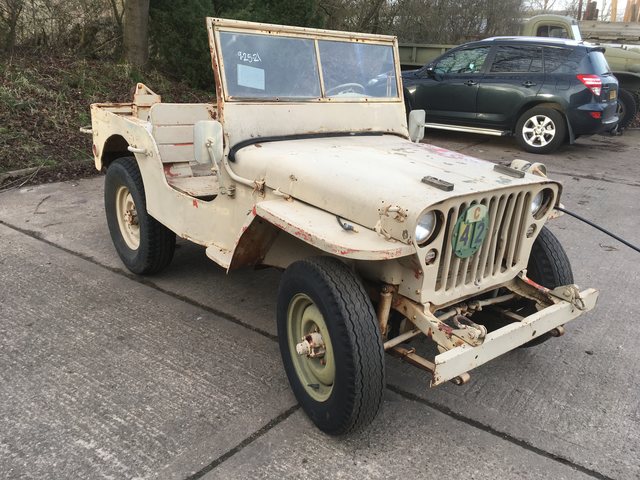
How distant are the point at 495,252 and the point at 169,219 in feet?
6.79

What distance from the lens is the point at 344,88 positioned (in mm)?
3660

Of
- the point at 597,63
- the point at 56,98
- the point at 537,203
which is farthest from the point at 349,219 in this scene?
the point at 597,63

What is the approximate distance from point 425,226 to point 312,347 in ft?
2.50

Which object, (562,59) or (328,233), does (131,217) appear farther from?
(562,59)

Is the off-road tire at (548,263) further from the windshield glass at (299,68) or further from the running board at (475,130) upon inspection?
the running board at (475,130)

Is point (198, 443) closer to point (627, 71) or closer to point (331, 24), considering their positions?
point (627, 71)

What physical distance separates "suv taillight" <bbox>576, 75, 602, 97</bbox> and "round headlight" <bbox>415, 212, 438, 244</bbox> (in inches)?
296

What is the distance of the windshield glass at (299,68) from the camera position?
334cm

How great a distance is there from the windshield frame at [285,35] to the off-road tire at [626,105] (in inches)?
353

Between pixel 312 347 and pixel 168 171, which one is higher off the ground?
pixel 168 171

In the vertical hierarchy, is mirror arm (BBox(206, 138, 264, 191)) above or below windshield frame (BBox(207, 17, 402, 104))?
below

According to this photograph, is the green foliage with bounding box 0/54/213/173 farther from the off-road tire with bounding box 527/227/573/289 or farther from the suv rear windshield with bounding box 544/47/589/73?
the off-road tire with bounding box 527/227/573/289

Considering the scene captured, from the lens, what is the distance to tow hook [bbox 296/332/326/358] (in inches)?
102

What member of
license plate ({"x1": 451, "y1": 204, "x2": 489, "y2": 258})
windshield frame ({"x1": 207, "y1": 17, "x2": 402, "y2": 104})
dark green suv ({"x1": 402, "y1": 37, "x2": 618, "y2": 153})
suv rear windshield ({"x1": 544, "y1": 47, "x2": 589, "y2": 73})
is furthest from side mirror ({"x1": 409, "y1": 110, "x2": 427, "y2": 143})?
suv rear windshield ({"x1": 544, "y1": 47, "x2": 589, "y2": 73})
